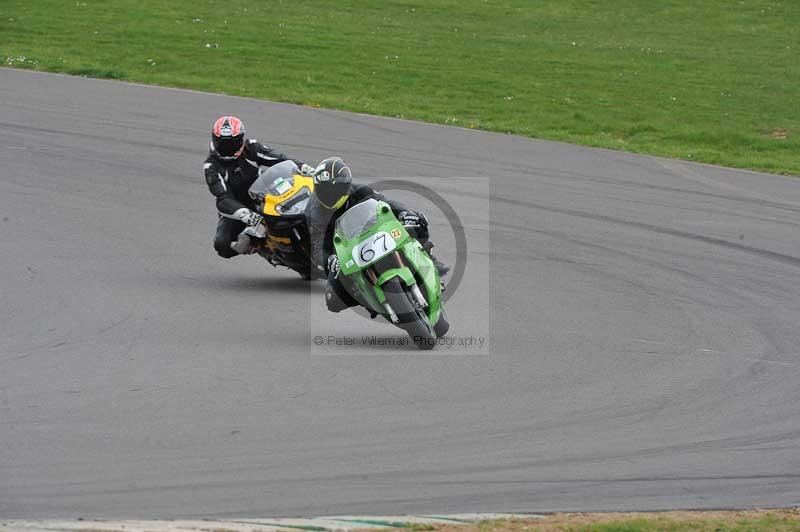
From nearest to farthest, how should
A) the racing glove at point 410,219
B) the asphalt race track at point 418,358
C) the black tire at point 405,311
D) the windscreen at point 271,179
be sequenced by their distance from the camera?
the asphalt race track at point 418,358, the black tire at point 405,311, the racing glove at point 410,219, the windscreen at point 271,179

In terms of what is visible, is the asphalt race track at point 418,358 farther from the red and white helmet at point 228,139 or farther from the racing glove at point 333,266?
the red and white helmet at point 228,139

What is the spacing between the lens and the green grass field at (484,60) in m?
23.9

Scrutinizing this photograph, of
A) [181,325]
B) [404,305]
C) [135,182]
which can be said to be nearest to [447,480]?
[404,305]

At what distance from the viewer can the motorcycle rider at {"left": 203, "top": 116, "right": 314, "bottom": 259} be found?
13398 millimetres

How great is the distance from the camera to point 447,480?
7.49 meters

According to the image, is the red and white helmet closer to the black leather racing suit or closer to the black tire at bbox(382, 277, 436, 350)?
the black leather racing suit

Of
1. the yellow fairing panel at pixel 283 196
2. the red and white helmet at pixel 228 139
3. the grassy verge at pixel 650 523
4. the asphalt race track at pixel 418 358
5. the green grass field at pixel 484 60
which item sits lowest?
the grassy verge at pixel 650 523

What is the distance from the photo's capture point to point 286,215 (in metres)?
12.9

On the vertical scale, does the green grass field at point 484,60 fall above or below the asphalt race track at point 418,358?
above

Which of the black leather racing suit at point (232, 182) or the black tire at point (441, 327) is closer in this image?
the black tire at point (441, 327)

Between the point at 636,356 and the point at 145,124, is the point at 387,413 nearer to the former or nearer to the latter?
the point at 636,356

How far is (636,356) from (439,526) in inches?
158

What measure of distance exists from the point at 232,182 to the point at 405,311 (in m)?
4.16

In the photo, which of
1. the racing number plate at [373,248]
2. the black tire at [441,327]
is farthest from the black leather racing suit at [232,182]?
the black tire at [441,327]
